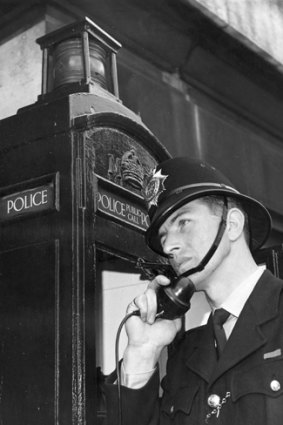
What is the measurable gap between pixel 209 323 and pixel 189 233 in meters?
0.29

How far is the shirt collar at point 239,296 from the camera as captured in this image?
2.34m

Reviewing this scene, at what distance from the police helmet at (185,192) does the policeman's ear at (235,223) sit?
0.16 ft

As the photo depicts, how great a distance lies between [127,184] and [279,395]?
3.77 feet

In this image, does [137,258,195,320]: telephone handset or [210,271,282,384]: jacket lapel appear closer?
[210,271,282,384]: jacket lapel

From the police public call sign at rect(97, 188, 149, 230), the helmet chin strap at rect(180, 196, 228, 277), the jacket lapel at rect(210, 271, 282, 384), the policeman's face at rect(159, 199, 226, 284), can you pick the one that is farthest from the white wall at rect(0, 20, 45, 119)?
the jacket lapel at rect(210, 271, 282, 384)

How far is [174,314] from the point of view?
238cm

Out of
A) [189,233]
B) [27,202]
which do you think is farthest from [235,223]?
[27,202]

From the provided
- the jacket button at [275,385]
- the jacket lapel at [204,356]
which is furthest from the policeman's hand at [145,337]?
the jacket button at [275,385]

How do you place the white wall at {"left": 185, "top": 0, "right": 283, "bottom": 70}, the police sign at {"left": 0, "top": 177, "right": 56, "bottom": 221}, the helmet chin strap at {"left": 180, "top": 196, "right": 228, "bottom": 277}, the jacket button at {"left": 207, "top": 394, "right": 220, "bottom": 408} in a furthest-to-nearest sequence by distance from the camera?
the white wall at {"left": 185, "top": 0, "right": 283, "bottom": 70}, the police sign at {"left": 0, "top": 177, "right": 56, "bottom": 221}, the helmet chin strap at {"left": 180, "top": 196, "right": 228, "bottom": 277}, the jacket button at {"left": 207, "top": 394, "right": 220, "bottom": 408}

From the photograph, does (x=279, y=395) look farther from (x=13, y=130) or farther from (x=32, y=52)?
(x=32, y=52)

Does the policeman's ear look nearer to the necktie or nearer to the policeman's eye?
the policeman's eye

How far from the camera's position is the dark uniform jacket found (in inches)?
85.3

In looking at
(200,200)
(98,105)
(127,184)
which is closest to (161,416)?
(200,200)

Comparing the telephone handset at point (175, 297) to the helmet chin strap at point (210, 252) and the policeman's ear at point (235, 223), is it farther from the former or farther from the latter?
the policeman's ear at point (235, 223)
